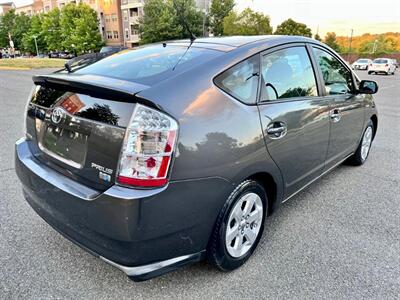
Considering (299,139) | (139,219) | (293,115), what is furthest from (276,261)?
(139,219)

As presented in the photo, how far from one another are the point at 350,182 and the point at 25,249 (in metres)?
3.54

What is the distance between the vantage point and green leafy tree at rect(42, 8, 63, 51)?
Result: 64.2m

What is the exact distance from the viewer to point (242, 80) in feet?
7.47

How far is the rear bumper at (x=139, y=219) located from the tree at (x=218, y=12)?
53864 millimetres

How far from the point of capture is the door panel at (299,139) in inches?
94.8

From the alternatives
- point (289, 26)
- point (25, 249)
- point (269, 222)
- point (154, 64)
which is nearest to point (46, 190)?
point (25, 249)

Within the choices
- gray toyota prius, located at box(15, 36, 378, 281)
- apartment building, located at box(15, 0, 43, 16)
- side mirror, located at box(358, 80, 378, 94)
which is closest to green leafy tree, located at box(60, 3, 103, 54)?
apartment building, located at box(15, 0, 43, 16)

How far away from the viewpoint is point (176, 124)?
1795mm

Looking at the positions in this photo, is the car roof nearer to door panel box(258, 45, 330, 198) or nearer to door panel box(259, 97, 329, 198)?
door panel box(258, 45, 330, 198)

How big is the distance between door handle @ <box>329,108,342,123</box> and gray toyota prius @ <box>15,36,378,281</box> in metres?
0.41

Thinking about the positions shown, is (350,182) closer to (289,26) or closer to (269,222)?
(269,222)

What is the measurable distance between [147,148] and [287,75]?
154 cm

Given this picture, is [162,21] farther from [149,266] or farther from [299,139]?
[149,266]

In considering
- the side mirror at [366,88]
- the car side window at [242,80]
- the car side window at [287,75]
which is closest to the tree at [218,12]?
the side mirror at [366,88]
